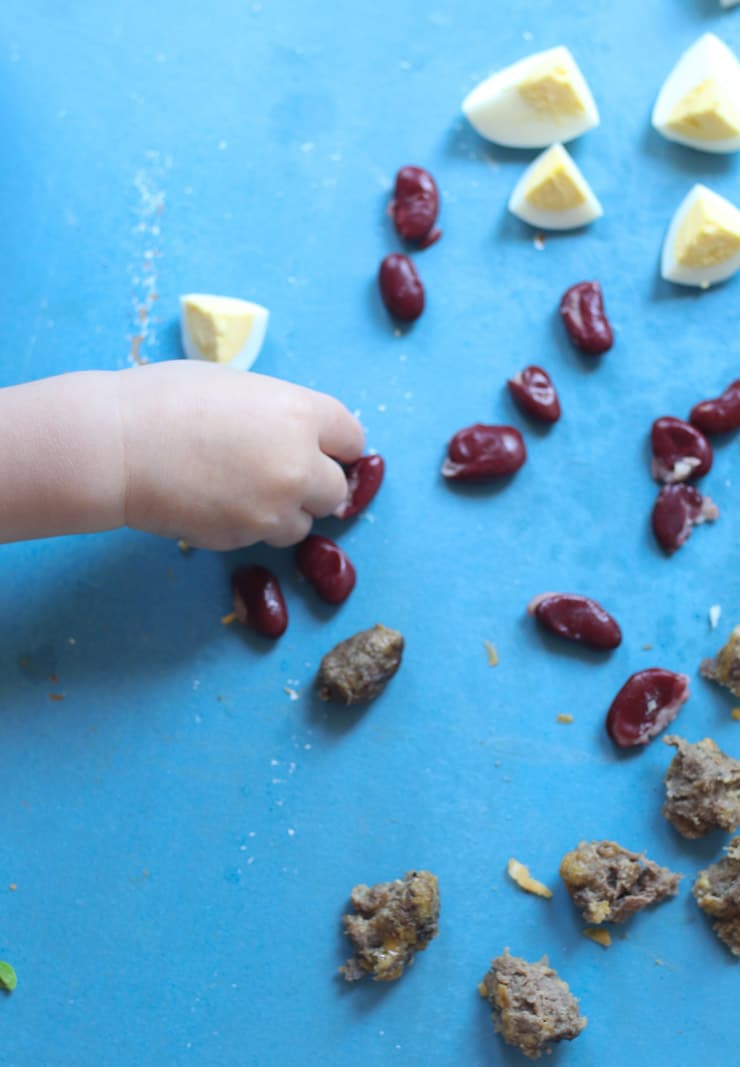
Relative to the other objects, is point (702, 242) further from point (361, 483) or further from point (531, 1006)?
point (531, 1006)

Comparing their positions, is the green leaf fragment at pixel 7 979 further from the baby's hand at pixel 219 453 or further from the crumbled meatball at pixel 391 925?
the baby's hand at pixel 219 453

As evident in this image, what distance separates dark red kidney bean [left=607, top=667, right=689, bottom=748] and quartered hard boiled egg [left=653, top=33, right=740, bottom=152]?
0.64 meters

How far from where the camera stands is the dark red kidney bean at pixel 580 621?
1.18 metres

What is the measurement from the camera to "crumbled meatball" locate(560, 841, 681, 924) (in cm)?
112

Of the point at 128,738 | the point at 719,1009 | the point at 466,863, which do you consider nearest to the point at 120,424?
the point at 128,738

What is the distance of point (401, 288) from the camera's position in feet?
4.09

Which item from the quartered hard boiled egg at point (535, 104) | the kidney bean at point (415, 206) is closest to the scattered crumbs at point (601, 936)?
the kidney bean at point (415, 206)

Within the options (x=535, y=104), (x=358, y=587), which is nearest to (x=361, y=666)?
(x=358, y=587)

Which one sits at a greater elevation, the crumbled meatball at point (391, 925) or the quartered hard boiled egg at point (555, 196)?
the quartered hard boiled egg at point (555, 196)

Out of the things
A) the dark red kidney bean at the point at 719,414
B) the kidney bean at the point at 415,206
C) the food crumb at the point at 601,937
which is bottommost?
the food crumb at the point at 601,937

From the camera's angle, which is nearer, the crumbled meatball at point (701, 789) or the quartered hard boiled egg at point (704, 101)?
the crumbled meatball at point (701, 789)

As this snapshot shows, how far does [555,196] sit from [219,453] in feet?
1.69

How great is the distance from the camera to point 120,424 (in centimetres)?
107

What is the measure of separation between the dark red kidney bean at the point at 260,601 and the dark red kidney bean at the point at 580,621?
11.5 inches
